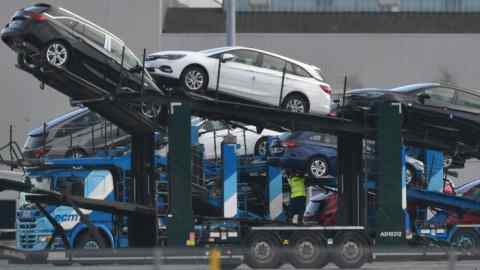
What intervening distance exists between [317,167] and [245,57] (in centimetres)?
310

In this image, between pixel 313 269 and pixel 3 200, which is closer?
pixel 313 269

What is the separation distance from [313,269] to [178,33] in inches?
1400

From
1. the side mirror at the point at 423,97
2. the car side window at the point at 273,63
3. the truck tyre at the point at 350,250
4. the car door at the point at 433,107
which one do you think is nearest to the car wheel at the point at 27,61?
the car side window at the point at 273,63

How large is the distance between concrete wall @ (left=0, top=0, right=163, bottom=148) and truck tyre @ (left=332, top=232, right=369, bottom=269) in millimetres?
24857

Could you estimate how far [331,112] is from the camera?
71.8 ft

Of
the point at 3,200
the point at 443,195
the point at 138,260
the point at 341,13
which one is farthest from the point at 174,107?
the point at 341,13

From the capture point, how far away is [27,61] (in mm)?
18562

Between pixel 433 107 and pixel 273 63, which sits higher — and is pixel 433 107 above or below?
below

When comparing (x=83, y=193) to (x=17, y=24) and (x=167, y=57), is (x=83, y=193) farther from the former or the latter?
(x=17, y=24)

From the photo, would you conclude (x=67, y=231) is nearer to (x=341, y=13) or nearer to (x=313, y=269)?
(x=313, y=269)

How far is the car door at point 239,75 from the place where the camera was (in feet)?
67.1

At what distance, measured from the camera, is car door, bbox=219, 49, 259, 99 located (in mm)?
20453

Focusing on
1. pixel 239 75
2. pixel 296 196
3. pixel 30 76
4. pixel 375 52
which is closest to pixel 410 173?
pixel 296 196

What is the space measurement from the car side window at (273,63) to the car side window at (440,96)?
9.95 ft
